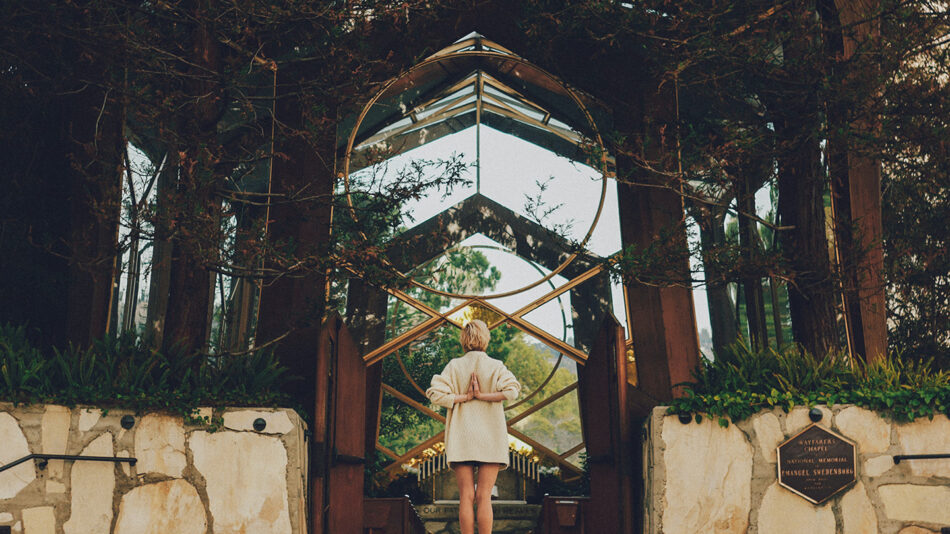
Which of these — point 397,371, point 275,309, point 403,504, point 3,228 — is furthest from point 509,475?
point 3,228

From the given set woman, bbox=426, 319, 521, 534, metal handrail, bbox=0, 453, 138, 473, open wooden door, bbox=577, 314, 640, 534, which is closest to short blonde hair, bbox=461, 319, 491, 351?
woman, bbox=426, 319, 521, 534

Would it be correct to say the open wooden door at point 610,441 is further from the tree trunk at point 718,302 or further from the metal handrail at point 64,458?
the metal handrail at point 64,458

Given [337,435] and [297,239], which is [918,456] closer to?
[337,435]

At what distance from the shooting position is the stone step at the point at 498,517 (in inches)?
395

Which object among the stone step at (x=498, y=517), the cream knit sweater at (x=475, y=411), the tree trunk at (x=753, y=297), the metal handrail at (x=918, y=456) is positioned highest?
the tree trunk at (x=753, y=297)

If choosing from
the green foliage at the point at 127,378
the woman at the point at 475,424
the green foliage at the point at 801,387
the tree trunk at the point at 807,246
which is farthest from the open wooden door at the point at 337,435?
the tree trunk at the point at 807,246

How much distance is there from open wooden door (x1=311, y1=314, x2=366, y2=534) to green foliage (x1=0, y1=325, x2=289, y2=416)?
46 cm

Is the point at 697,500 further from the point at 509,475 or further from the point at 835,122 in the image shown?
the point at 509,475

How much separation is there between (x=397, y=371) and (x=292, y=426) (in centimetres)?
666

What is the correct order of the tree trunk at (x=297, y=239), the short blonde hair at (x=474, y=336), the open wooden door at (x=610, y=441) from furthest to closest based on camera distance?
the tree trunk at (x=297, y=239), the short blonde hair at (x=474, y=336), the open wooden door at (x=610, y=441)

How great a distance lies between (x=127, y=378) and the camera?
583 centimetres

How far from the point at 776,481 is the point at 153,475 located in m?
4.21

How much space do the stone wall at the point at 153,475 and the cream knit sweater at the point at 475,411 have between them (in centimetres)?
106

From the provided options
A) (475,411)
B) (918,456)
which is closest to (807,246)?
(918,456)
